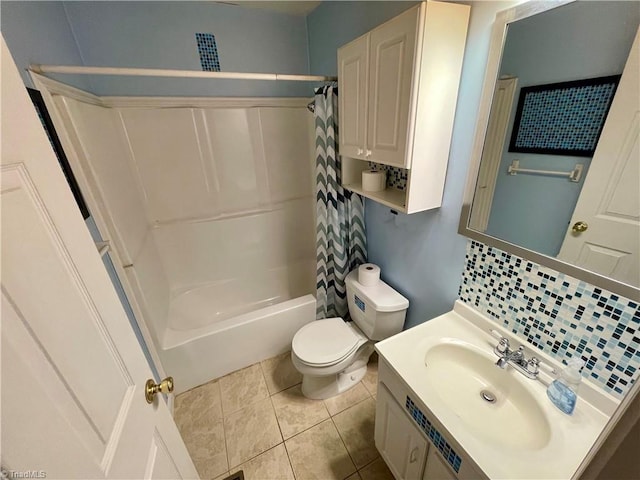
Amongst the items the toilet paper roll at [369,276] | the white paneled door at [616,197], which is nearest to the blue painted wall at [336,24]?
the white paneled door at [616,197]

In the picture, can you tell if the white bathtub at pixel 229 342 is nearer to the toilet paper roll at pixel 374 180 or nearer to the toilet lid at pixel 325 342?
the toilet lid at pixel 325 342

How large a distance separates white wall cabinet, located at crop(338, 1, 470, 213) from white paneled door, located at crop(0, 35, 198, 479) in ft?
3.53

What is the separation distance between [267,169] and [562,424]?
227 centimetres

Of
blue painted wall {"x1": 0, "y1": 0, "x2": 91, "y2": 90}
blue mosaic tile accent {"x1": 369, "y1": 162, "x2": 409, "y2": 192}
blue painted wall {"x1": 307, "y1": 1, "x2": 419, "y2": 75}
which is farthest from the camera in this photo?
blue mosaic tile accent {"x1": 369, "y1": 162, "x2": 409, "y2": 192}

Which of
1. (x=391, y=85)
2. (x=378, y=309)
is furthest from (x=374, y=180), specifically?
(x=378, y=309)

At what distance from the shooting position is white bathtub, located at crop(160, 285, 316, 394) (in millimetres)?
1671

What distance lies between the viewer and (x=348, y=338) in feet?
5.25

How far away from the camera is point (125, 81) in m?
1.75

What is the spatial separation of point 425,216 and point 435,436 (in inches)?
36.6

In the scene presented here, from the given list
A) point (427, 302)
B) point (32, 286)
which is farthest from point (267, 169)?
point (32, 286)

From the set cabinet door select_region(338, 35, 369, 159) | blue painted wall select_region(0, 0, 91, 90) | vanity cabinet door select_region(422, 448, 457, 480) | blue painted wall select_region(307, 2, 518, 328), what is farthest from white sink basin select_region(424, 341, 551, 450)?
blue painted wall select_region(0, 0, 91, 90)

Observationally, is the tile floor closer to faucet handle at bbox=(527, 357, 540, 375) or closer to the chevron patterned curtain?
the chevron patterned curtain

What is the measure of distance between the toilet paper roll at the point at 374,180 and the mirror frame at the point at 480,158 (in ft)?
1.62

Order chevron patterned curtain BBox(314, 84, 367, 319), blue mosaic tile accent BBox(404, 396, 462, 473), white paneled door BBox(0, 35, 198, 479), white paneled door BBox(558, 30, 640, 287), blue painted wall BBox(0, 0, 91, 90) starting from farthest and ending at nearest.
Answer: chevron patterned curtain BBox(314, 84, 367, 319) → blue painted wall BBox(0, 0, 91, 90) → blue mosaic tile accent BBox(404, 396, 462, 473) → white paneled door BBox(558, 30, 640, 287) → white paneled door BBox(0, 35, 198, 479)
